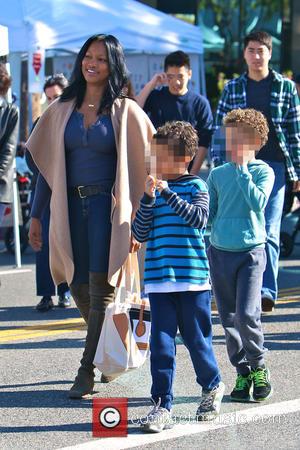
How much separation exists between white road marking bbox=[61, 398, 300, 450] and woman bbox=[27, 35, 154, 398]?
0.79 meters

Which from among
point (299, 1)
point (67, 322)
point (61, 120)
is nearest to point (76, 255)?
point (61, 120)

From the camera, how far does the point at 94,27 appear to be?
1524 cm

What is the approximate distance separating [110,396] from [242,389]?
29.0 inches

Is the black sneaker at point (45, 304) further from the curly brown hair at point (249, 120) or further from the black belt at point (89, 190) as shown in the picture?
the curly brown hair at point (249, 120)

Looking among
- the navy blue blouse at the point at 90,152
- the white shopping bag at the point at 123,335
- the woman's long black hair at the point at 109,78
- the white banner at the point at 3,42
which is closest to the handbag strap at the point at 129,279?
the white shopping bag at the point at 123,335

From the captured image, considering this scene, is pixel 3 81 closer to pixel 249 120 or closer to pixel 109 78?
pixel 109 78

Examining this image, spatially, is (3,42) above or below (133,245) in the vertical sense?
above

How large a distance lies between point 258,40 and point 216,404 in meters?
3.53

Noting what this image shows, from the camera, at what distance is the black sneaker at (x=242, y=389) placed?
588cm

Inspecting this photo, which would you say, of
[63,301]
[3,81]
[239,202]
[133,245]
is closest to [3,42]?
[3,81]

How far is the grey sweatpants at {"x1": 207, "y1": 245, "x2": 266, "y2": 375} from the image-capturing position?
5805mm

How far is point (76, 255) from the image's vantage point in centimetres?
601

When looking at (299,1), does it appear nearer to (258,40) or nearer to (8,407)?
(258,40)

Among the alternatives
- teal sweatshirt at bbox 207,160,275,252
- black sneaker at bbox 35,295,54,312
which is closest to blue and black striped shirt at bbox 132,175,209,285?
teal sweatshirt at bbox 207,160,275,252
